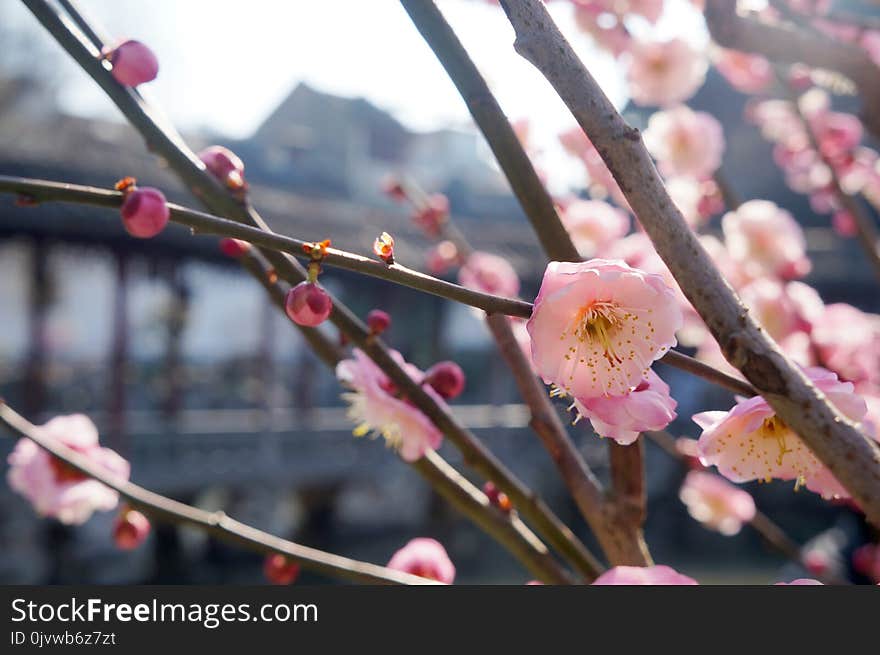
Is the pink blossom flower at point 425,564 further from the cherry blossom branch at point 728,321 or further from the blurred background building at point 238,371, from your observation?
the blurred background building at point 238,371

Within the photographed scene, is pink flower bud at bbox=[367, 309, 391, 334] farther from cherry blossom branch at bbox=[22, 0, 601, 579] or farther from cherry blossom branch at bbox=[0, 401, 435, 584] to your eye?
cherry blossom branch at bbox=[0, 401, 435, 584]

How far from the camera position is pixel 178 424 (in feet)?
19.5

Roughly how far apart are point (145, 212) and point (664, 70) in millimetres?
1783

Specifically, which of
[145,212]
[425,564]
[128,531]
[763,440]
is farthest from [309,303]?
[128,531]

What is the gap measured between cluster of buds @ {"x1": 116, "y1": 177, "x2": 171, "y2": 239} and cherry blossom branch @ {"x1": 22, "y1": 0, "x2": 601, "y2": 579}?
0.19 meters

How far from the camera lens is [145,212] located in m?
0.45

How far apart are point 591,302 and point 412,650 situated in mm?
241

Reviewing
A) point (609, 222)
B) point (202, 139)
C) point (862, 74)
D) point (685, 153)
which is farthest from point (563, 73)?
point (202, 139)

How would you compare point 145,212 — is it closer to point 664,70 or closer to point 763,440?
point 763,440

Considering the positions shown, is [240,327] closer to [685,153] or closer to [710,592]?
[685,153]

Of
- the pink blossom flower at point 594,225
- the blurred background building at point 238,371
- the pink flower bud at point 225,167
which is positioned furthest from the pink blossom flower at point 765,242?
the blurred background building at point 238,371

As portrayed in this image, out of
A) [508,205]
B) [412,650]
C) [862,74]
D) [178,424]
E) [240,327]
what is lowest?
[412,650]

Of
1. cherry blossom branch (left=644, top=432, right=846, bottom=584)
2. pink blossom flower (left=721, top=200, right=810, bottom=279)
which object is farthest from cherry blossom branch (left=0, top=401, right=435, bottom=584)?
pink blossom flower (left=721, top=200, right=810, bottom=279)

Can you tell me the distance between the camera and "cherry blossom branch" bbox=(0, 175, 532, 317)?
1.43 ft
